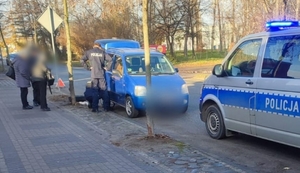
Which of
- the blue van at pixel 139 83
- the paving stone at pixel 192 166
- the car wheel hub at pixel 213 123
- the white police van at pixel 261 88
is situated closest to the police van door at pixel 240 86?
the white police van at pixel 261 88

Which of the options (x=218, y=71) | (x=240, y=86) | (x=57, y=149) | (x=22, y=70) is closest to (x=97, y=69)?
(x=22, y=70)

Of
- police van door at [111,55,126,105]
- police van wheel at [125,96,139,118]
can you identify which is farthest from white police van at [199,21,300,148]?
police van door at [111,55,126,105]

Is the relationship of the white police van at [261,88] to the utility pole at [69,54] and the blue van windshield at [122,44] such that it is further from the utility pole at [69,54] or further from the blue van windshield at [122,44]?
the blue van windshield at [122,44]

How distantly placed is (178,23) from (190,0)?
9.65ft

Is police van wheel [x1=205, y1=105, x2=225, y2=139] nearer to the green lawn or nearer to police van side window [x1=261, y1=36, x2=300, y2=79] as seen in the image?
police van side window [x1=261, y1=36, x2=300, y2=79]

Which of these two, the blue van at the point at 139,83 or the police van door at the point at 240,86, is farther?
the blue van at the point at 139,83

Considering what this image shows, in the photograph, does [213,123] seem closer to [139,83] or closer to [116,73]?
[139,83]

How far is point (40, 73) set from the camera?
10.4 m

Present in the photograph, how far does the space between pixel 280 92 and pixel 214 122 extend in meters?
1.96

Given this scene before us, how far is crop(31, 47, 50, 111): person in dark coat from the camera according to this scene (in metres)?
10.3

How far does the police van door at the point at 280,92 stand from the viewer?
16.4 ft

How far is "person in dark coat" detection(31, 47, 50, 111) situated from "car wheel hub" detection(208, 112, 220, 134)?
5.28m

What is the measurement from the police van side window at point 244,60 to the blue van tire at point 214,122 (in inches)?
32.0

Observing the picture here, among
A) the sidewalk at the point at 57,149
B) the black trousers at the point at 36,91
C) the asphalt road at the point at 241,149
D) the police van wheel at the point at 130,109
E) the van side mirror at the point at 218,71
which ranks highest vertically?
the van side mirror at the point at 218,71
